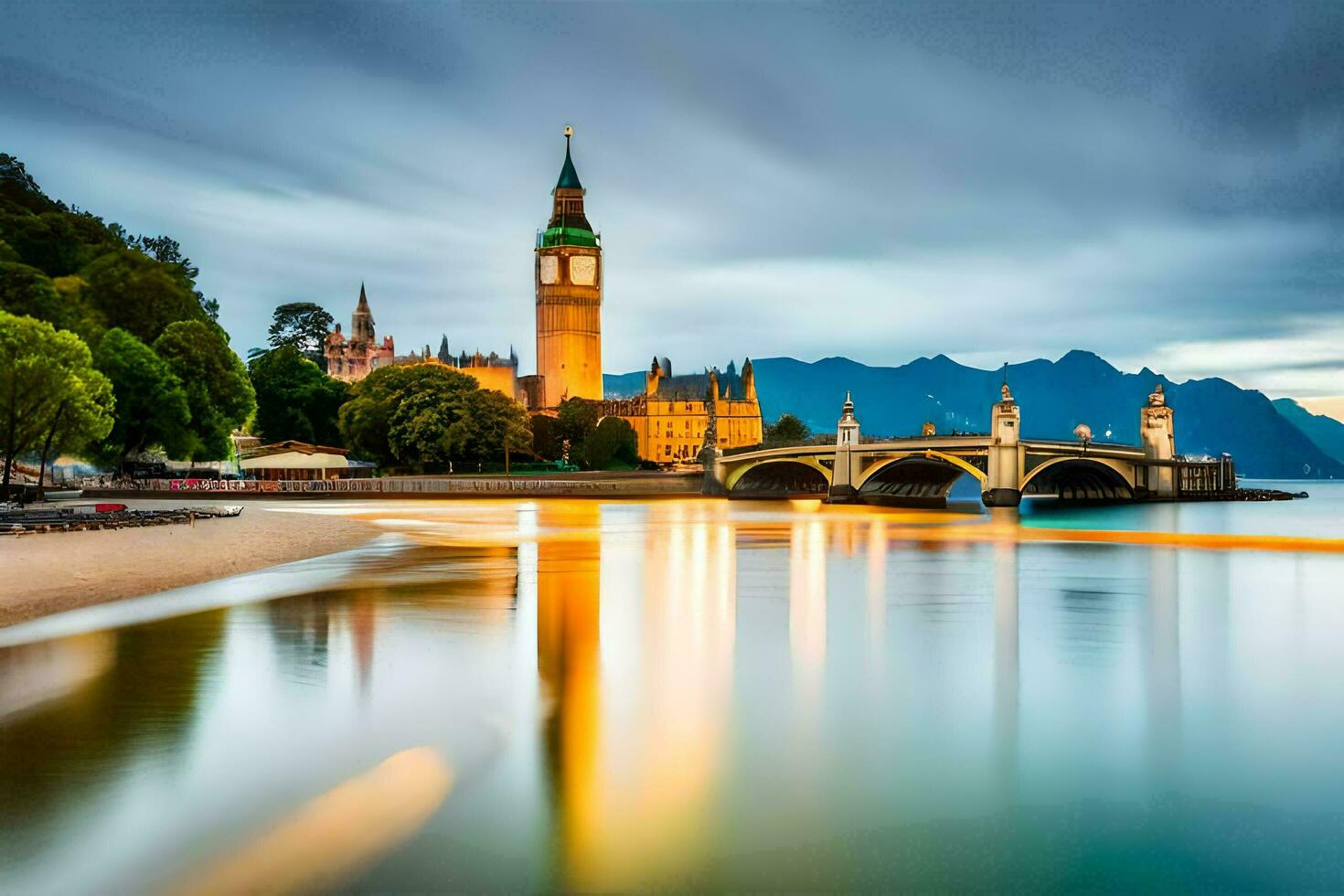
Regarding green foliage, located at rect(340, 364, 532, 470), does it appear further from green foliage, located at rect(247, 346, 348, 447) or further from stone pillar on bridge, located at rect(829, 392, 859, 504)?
stone pillar on bridge, located at rect(829, 392, 859, 504)

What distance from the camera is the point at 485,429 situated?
8694 centimetres

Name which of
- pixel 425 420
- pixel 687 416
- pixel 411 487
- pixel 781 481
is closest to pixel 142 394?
pixel 411 487

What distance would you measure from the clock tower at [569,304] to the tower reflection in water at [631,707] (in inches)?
5461

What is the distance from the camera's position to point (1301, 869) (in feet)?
28.5

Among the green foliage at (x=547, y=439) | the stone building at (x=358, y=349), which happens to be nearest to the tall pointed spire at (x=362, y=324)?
the stone building at (x=358, y=349)

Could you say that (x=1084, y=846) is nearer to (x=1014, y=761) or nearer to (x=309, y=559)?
(x=1014, y=761)

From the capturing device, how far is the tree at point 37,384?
41.6m

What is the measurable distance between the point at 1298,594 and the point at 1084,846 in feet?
75.9

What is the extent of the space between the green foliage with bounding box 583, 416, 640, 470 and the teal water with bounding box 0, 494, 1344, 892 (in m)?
85.0

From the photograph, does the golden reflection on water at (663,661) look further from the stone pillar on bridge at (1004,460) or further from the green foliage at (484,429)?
the green foliage at (484,429)

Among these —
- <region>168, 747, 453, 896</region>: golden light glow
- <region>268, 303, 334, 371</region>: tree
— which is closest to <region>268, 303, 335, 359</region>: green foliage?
<region>268, 303, 334, 371</region>: tree

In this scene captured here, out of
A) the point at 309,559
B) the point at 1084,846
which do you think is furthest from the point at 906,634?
the point at 309,559

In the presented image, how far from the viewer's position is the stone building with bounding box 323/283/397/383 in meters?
183

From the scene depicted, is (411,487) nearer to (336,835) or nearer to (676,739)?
(676,739)
